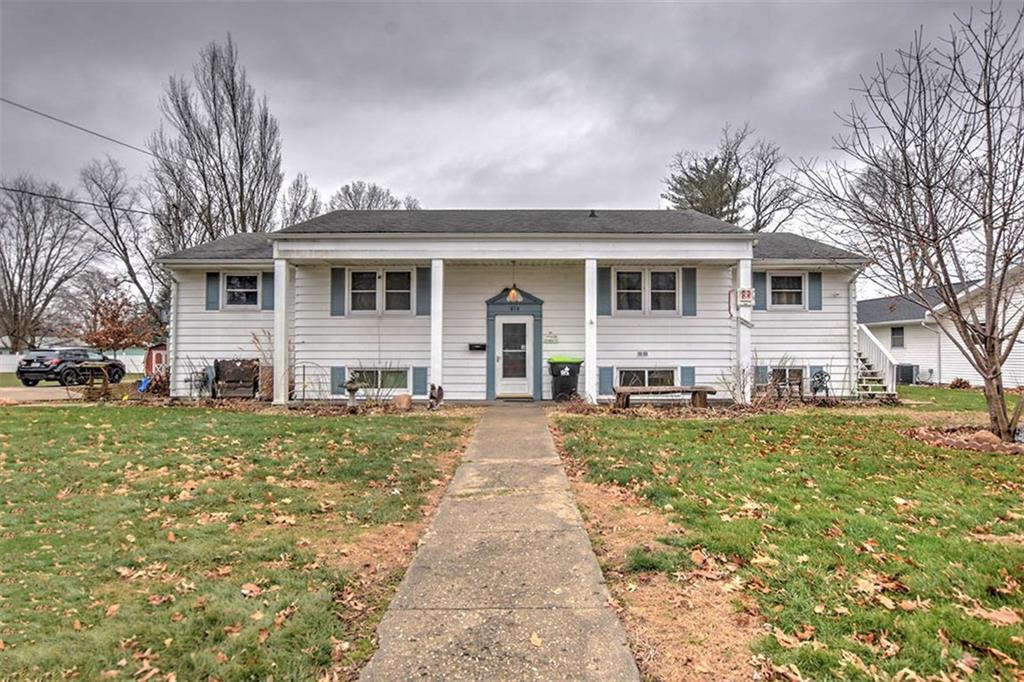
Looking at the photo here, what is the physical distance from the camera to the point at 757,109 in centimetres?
1555

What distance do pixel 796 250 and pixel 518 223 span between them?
7.41 metres

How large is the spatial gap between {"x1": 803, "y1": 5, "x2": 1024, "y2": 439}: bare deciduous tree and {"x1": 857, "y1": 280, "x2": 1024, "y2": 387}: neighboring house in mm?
12495

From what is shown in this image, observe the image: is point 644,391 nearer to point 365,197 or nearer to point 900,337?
point 900,337

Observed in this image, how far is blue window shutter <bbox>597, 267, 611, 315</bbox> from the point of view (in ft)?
43.6

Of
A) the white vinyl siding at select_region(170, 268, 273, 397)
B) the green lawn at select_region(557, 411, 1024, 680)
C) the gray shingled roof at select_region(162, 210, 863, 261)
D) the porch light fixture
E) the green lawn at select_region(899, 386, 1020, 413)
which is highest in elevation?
the gray shingled roof at select_region(162, 210, 863, 261)

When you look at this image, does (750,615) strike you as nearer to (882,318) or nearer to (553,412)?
(553,412)

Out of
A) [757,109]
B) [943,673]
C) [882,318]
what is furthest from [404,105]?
[882,318]

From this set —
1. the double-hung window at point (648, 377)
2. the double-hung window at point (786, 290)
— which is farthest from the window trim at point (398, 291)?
the double-hung window at point (786, 290)

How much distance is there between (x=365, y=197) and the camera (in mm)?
35719

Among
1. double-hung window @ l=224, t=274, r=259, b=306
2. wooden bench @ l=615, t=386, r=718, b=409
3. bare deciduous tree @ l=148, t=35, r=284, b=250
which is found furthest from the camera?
bare deciduous tree @ l=148, t=35, r=284, b=250

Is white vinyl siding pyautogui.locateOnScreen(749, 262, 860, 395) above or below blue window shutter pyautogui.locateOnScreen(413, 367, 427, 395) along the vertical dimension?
above

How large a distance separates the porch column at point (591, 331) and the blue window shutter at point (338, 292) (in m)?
6.04

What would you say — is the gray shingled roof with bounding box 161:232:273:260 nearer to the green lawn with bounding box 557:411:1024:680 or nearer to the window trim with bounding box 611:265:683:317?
the window trim with bounding box 611:265:683:317

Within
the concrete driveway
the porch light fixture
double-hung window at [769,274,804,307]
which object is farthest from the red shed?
double-hung window at [769,274,804,307]
